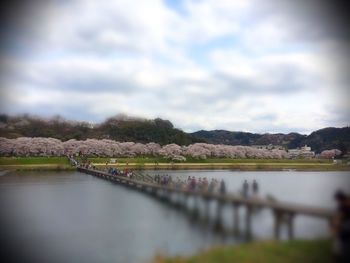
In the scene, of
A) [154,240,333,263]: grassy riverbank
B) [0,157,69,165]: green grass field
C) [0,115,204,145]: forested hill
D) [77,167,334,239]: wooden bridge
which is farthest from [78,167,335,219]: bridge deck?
[0,115,204,145]: forested hill

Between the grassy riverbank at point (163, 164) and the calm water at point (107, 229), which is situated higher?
the grassy riverbank at point (163, 164)

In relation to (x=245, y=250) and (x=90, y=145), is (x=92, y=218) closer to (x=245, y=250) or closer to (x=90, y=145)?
(x=245, y=250)

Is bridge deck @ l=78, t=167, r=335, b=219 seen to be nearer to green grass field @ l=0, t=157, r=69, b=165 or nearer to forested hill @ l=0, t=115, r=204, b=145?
green grass field @ l=0, t=157, r=69, b=165

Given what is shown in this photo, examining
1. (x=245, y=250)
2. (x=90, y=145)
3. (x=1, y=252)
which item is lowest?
(x=1, y=252)

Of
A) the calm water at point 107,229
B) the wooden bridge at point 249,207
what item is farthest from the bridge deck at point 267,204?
the calm water at point 107,229

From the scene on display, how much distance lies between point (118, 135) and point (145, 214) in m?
141

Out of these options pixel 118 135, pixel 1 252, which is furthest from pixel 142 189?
pixel 118 135

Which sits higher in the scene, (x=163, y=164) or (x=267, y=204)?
(x=163, y=164)

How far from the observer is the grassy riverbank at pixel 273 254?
42.3 feet

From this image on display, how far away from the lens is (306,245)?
46.9ft

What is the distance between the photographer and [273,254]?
1377 cm

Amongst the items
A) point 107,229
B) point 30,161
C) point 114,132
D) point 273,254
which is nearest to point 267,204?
point 273,254

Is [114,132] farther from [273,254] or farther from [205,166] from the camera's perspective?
[273,254]

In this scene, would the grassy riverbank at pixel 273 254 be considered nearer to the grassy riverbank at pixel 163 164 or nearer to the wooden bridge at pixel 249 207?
the wooden bridge at pixel 249 207
